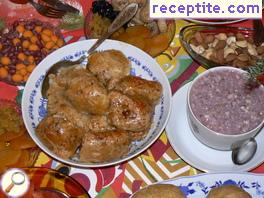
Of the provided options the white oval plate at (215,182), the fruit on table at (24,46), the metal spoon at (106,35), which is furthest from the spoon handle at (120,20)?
the white oval plate at (215,182)

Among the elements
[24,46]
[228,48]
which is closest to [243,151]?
[228,48]

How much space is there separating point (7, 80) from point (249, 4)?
0.74m

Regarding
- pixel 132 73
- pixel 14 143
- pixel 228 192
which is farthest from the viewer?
pixel 132 73

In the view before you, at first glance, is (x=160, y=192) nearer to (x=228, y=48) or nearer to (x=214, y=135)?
(x=214, y=135)

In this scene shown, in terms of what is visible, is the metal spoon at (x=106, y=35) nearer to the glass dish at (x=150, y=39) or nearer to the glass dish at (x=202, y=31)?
the glass dish at (x=150, y=39)

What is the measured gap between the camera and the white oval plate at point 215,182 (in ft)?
4.37

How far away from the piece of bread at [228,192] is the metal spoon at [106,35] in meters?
0.54

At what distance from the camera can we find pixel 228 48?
157 centimetres

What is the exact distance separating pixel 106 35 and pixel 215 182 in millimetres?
524

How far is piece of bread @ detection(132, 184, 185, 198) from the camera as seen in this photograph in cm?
128

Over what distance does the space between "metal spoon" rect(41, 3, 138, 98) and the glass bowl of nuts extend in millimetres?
172

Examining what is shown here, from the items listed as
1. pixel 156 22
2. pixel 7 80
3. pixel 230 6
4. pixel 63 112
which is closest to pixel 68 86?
pixel 63 112

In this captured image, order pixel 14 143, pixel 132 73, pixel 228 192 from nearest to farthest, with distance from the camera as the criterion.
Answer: pixel 228 192 < pixel 14 143 < pixel 132 73

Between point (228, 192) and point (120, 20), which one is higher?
point (120, 20)
